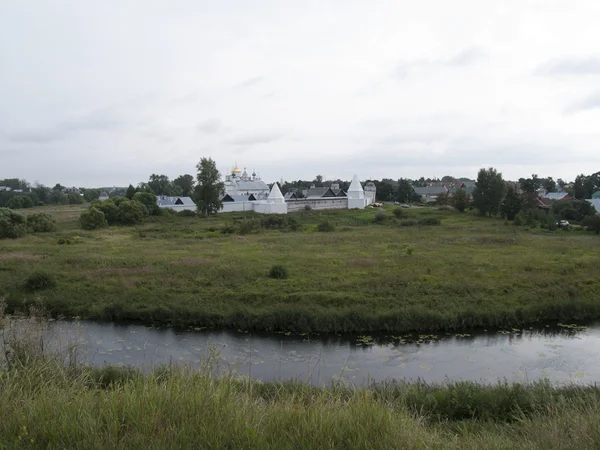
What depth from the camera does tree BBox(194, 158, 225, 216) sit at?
54.9 metres

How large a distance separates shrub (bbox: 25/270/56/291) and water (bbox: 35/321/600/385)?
12.6ft

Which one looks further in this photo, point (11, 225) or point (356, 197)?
point (356, 197)

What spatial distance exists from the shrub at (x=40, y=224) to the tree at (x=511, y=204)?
43544 millimetres

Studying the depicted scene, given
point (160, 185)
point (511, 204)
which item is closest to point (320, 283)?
point (511, 204)

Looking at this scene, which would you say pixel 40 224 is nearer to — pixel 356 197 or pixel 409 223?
pixel 409 223

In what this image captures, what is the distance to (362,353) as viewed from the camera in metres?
12.5

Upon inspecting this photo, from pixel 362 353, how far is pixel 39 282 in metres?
13.3

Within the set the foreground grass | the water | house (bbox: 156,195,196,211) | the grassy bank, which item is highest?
house (bbox: 156,195,196,211)

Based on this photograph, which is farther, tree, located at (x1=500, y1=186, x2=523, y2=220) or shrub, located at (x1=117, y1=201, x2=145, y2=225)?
tree, located at (x1=500, y1=186, x2=523, y2=220)

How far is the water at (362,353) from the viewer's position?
11039 millimetres

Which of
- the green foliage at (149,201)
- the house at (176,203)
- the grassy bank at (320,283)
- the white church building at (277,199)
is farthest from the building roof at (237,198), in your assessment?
the grassy bank at (320,283)

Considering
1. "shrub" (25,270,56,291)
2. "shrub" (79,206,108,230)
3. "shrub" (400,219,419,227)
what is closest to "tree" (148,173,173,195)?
"shrub" (79,206,108,230)

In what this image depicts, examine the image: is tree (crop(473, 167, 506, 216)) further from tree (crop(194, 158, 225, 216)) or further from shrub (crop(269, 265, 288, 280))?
shrub (crop(269, 265, 288, 280))

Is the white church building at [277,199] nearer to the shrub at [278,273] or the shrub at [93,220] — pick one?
the shrub at [93,220]
